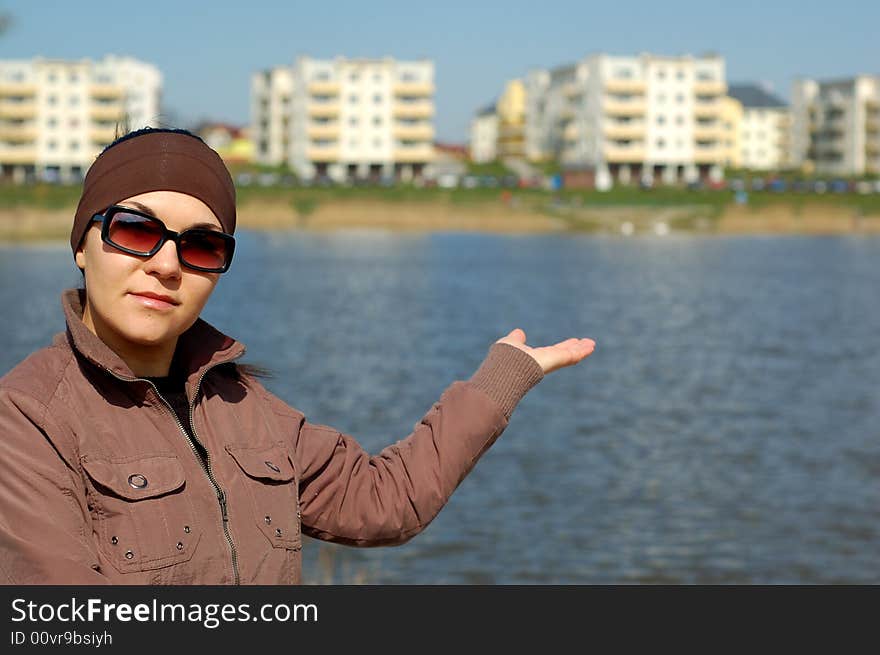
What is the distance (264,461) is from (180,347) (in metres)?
0.34

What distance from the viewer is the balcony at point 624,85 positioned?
152 meters

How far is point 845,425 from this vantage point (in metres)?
25.9

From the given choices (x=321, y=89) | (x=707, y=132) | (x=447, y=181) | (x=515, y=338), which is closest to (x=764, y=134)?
(x=707, y=132)

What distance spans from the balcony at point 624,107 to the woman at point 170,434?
150 meters

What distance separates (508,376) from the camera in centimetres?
351

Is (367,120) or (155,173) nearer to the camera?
(155,173)

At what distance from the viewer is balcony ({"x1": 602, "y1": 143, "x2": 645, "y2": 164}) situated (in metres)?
150

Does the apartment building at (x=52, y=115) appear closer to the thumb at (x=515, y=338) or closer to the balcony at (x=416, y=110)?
the balcony at (x=416, y=110)

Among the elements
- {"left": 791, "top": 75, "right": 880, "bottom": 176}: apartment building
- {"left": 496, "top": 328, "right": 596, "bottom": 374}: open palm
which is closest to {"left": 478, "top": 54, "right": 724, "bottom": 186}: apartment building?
{"left": 791, "top": 75, "right": 880, "bottom": 176}: apartment building

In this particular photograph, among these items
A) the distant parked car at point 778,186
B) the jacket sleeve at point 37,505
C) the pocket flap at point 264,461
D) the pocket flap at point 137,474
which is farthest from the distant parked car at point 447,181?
the jacket sleeve at point 37,505

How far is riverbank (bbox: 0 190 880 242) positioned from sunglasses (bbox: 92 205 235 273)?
11511 centimetres

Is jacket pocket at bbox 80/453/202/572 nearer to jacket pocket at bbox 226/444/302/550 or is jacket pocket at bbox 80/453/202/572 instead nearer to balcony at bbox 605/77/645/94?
jacket pocket at bbox 226/444/302/550

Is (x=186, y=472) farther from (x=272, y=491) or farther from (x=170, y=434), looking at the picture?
(x=272, y=491)
